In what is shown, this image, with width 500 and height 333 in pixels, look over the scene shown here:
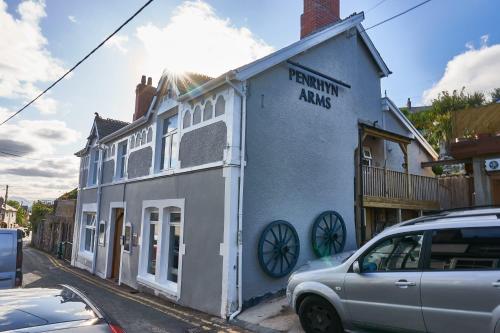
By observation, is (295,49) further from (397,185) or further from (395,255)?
(395,255)

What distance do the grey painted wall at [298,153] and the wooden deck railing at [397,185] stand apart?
97cm

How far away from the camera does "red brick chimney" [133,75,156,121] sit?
16672 mm

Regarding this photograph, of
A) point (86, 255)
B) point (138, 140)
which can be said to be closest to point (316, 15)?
point (138, 140)

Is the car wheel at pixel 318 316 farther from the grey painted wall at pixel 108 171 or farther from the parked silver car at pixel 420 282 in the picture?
the grey painted wall at pixel 108 171

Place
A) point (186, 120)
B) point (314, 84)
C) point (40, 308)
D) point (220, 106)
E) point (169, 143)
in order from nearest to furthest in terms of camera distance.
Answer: point (40, 308) → point (220, 106) → point (186, 120) → point (314, 84) → point (169, 143)

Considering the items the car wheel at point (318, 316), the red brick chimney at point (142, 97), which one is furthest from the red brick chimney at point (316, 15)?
the car wheel at point (318, 316)

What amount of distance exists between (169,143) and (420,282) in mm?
9121

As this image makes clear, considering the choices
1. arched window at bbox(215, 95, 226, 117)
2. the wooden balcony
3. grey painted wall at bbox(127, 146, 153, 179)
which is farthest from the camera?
→ grey painted wall at bbox(127, 146, 153, 179)

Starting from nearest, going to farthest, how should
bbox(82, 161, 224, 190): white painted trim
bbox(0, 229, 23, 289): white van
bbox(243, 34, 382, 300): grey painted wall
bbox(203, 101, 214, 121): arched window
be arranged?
bbox(0, 229, 23, 289): white van, bbox(243, 34, 382, 300): grey painted wall, bbox(82, 161, 224, 190): white painted trim, bbox(203, 101, 214, 121): arched window

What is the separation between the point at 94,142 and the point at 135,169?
22.6 ft

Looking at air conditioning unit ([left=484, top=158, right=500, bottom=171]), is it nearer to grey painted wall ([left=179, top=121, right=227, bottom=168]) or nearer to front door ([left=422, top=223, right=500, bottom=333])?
front door ([left=422, top=223, right=500, bottom=333])

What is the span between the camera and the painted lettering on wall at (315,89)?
1019cm

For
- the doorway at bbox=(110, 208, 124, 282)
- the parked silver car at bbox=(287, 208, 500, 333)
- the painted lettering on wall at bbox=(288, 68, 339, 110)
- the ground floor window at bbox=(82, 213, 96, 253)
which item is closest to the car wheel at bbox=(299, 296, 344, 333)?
the parked silver car at bbox=(287, 208, 500, 333)

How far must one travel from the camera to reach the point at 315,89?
10672 mm
